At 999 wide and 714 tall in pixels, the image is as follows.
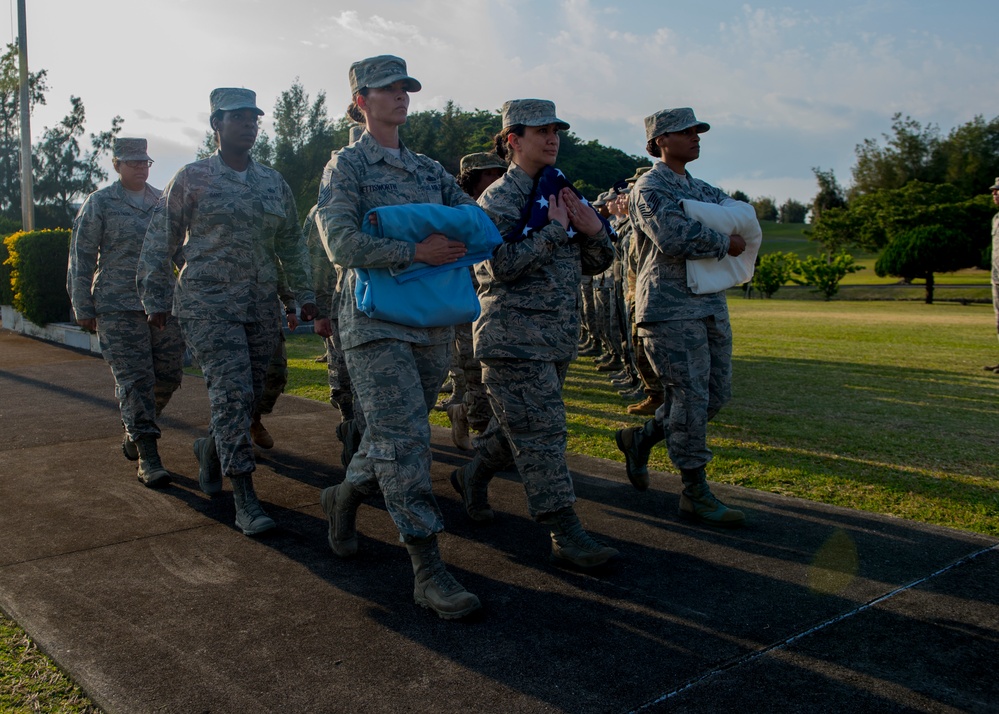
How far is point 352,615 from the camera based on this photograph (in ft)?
11.8

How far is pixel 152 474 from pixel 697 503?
11.0 ft

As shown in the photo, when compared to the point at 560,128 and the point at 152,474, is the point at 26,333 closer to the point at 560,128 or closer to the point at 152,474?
the point at 152,474

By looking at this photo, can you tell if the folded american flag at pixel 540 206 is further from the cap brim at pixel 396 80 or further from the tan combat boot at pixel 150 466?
the tan combat boot at pixel 150 466

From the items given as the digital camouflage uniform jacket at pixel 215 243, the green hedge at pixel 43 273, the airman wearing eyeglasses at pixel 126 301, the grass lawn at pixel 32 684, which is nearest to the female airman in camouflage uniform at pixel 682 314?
the digital camouflage uniform jacket at pixel 215 243

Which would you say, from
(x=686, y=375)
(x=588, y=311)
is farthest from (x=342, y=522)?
(x=588, y=311)

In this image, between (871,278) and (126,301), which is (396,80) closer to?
(126,301)

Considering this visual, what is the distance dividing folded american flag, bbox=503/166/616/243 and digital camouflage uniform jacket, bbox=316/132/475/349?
29 centimetres

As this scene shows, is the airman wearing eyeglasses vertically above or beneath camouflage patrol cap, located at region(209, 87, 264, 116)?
beneath

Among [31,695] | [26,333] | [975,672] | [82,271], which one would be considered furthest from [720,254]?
[26,333]

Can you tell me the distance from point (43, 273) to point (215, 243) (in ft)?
43.6

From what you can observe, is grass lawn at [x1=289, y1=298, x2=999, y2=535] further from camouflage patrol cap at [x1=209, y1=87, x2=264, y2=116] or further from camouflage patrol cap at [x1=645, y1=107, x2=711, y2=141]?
camouflage patrol cap at [x1=209, y1=87, x2=264, y2=116]

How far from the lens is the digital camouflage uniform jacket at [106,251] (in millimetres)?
6035

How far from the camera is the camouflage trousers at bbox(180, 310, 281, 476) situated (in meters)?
4.82

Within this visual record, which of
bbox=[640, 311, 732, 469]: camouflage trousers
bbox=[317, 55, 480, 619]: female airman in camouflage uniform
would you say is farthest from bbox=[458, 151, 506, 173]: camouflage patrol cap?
bbox=[317, 55, 480, 619]: female airman in camouflage uniform
